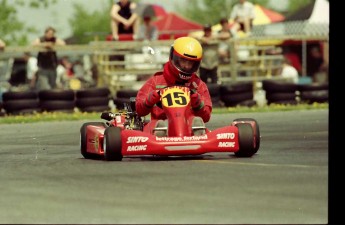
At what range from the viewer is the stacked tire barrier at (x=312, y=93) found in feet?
73.1

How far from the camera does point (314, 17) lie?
35.5 m

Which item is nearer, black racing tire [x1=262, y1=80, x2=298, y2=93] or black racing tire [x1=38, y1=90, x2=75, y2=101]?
black racing tire [x1=38, y1=90, x2=75, y2=101]

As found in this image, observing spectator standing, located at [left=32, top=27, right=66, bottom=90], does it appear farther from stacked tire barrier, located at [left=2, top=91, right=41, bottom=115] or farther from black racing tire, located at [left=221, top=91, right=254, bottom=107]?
black racing tire, located at [left=221, top=91, right=254, bottom=107]

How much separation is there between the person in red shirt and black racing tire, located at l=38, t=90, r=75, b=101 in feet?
28.4

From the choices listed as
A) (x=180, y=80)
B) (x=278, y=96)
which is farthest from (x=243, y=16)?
(x=180, y=80)

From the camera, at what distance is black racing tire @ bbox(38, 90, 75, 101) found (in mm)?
20109

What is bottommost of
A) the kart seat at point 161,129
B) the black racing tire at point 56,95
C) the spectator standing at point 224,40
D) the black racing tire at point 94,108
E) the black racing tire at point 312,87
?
the black racing tire at point 94,108

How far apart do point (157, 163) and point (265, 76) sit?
14327mm

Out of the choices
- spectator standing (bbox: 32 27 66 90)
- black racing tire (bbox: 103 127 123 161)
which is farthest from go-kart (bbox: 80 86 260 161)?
spectator standing (bbox: 32 27 66 90)

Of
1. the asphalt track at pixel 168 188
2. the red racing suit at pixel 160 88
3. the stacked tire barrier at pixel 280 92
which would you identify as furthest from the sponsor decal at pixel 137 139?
the stacked tire barrier at pixel 280 92

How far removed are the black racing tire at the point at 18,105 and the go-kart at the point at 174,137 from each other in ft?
28.6

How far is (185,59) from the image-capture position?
37.7 feet

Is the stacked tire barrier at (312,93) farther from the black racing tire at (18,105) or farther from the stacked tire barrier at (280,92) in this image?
the black racing tire at (18,105)

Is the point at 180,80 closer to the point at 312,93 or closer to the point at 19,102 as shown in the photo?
the point at 19,102
